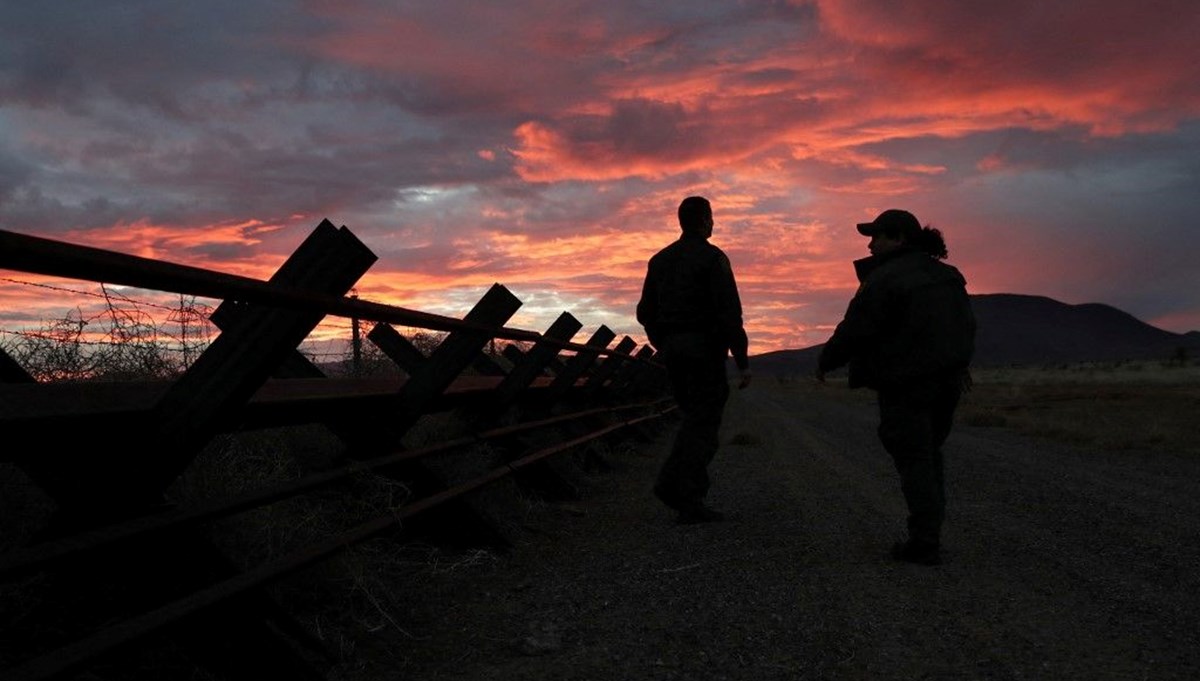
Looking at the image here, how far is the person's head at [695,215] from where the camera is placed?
6.66 metres

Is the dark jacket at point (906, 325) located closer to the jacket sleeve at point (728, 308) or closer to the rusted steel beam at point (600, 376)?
the jacket sleeve at point (728, 308)

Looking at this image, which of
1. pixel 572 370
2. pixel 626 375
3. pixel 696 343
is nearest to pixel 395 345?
pixel 696 343

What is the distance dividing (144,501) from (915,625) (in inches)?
116

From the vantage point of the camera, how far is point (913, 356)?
5.03m

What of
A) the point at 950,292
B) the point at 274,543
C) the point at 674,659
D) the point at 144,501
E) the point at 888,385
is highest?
the point at 950,292

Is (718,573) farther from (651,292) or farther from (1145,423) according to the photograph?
(1145,423)

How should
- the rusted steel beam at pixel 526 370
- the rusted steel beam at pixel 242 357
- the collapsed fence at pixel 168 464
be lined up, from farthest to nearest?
the rusted steel beam at pixel 526 370 < the rusted steel beam at pixel 242 357 < the collapsed fence at pixel 168 464

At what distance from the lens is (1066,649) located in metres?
3.45

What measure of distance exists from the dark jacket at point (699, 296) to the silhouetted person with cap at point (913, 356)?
3.97 feet

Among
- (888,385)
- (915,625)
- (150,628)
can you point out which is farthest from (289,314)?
(888,385)

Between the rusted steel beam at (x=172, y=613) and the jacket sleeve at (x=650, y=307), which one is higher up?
the jacket sleeve at (x=650, y=307)

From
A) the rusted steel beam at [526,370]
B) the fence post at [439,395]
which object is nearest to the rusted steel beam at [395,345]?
the fence post at [439,395]

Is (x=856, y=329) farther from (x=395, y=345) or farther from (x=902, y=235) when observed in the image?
(x=395, y=345)

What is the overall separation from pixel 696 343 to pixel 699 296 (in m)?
0.33
